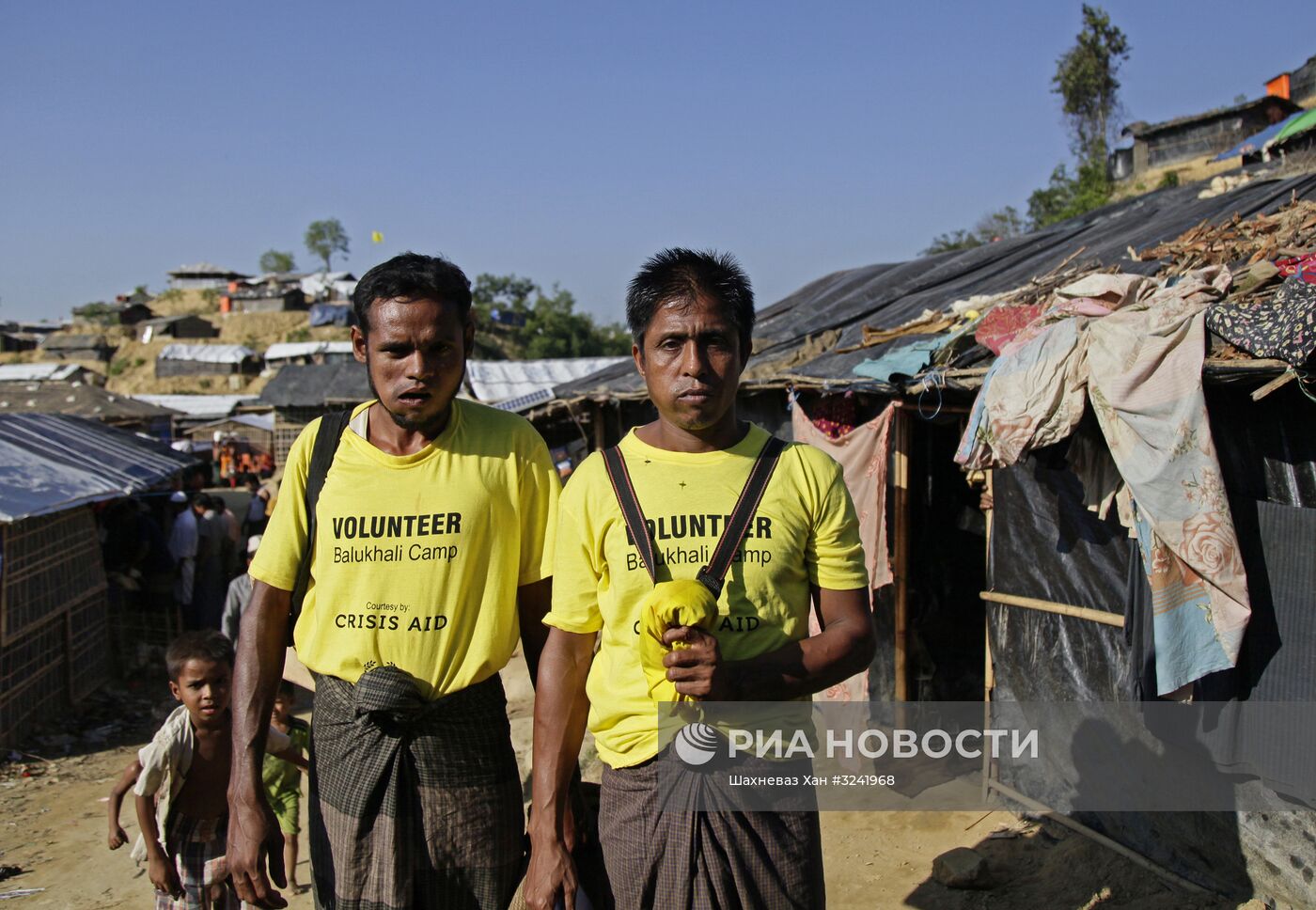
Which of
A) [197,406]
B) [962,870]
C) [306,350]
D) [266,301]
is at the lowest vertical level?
[962,870]

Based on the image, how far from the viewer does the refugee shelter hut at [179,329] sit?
49375 mm

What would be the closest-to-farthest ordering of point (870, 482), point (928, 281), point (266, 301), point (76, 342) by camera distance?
point (870, 482) → point (928, 281) → point (76, 342) → point (266, 301)

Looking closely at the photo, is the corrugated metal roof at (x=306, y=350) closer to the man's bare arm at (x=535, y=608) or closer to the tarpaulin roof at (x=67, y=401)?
the tarpaulin roof at (x=67, y=401)

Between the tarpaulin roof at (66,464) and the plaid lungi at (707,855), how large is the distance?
651 cm

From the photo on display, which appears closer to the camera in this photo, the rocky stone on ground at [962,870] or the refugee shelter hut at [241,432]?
the rocky stone on ground at [962,870]

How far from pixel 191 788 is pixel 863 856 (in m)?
3.19

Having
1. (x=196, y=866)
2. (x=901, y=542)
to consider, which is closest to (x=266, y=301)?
(x=901, y=542)

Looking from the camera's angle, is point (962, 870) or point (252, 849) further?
point (962, 870)

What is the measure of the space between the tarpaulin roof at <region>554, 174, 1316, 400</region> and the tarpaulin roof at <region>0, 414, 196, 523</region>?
167 inches

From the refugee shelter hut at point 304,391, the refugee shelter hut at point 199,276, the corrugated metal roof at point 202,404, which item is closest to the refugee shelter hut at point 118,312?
the refugee shelter hut at point 199,276

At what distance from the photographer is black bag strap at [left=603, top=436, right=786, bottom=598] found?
187cm

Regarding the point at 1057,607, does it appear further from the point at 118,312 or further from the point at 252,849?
the point at 118,312

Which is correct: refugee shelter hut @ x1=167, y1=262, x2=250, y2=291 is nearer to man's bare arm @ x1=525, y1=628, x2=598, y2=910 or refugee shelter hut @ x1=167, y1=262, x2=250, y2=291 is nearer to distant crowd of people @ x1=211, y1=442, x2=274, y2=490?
distant crowd of people @ x1=211, y1=442, x2=274, y2=490

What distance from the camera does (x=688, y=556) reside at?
1.90 metres
